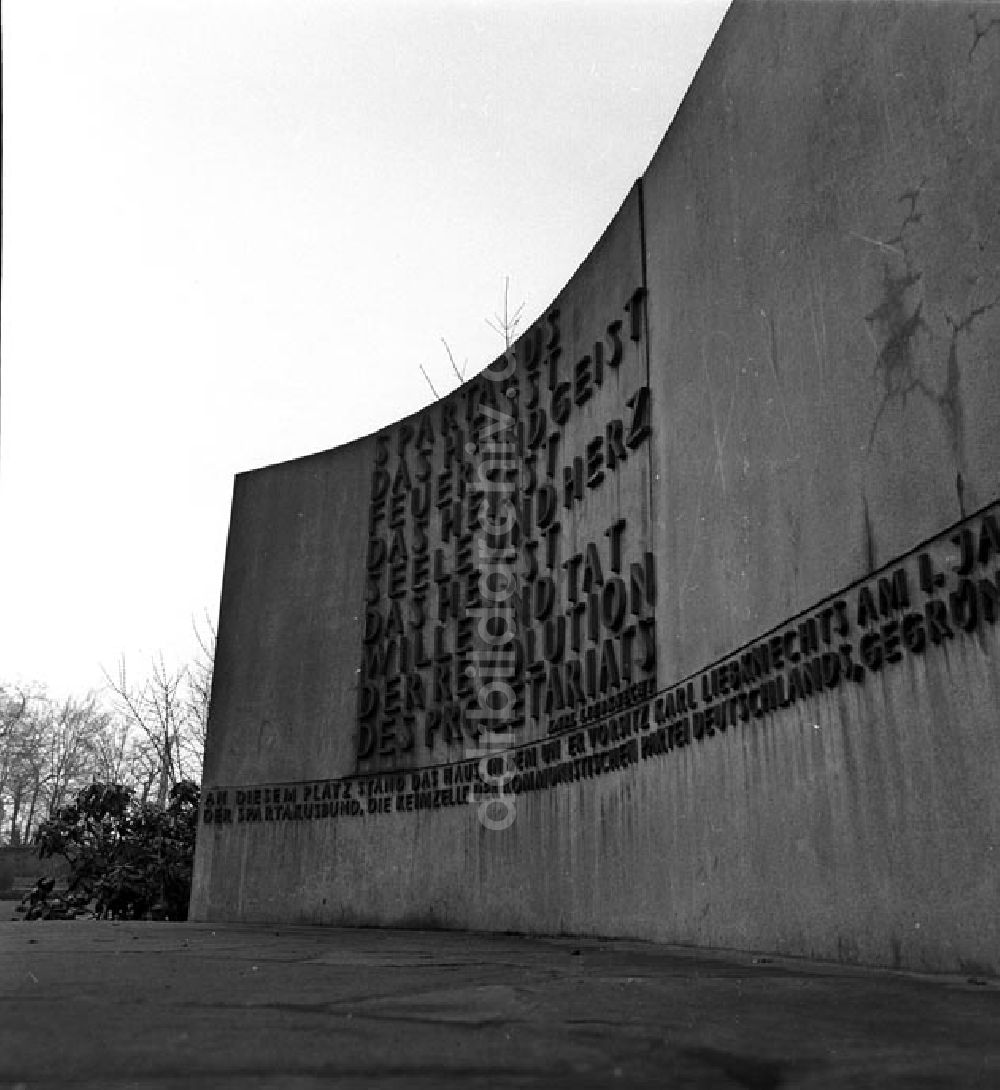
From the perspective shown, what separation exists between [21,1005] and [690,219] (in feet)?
17.1

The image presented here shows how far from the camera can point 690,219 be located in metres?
6.10

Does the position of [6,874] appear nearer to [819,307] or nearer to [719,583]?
[719,583]

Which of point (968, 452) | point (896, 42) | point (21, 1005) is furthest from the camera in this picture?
point (896, 42)

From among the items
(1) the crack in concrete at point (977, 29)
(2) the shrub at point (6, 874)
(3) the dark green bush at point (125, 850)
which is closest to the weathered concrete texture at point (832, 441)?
(1) the crack in concrete at point (977, 29)

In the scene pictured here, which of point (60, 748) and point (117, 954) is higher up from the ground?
point (60, 748)

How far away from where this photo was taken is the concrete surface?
1.62 meters

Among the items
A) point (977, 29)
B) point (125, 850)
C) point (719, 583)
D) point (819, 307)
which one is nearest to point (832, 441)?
point (819, 307)

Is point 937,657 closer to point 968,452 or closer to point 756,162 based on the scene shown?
point 968,452

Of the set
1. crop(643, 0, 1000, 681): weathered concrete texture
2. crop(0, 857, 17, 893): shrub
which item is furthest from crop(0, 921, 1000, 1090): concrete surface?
crop(0, 857, 17, 893): shrub

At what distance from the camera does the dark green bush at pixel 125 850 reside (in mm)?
12039

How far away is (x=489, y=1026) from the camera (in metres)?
2.12

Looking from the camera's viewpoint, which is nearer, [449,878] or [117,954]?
[117,954]

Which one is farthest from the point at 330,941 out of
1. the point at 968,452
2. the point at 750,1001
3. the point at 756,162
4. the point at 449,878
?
the point at 756,162

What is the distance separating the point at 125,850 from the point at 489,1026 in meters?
11.9
